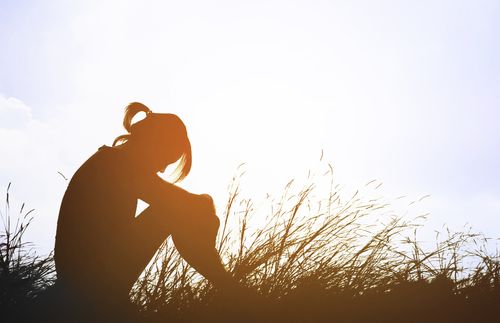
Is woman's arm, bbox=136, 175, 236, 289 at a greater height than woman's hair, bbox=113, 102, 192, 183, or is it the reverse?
woman's hair, bbox=113, 102, 192, 183

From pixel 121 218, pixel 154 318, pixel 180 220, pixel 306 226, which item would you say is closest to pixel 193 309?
pixel 154 318

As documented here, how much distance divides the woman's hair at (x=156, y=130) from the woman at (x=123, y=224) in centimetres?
13

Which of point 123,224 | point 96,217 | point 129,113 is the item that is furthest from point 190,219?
point 129,113

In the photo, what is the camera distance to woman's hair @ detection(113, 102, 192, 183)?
2.51 meters

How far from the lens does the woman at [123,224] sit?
7.50ft

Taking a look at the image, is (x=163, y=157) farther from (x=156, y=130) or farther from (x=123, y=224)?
(x=123, y=224)

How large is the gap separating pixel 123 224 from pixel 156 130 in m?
0.49

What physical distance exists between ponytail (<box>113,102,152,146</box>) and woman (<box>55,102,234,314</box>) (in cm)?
26

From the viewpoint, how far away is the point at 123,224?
7.79 feet

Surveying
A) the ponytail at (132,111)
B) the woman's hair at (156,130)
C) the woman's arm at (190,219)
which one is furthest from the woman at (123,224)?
the ponytail at (132,111)

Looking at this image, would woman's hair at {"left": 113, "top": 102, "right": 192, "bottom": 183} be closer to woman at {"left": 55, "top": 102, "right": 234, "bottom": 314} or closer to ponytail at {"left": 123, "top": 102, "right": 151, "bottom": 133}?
ponytail at {"left": 123, "top": 102, "right": 151, "bottom": 133}

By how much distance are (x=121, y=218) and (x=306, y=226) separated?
3.06ft

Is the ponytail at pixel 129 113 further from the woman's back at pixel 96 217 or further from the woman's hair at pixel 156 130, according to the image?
the woman's back at pixel 96 217

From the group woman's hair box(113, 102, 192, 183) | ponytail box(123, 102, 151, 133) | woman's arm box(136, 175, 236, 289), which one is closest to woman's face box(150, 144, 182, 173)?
woman's hair box(113, 102, 192, 183)
